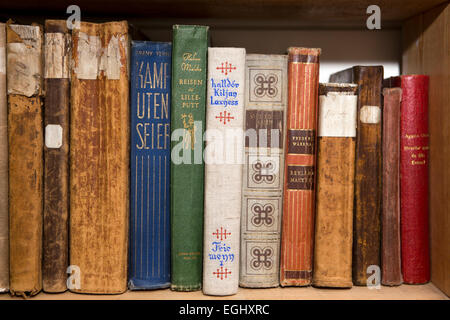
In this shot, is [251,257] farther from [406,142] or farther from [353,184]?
[406,142]

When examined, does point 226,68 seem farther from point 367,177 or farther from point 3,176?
point 3,176

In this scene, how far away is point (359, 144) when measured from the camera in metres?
0.68

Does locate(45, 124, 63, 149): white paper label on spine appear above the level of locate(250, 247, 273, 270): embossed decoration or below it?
above

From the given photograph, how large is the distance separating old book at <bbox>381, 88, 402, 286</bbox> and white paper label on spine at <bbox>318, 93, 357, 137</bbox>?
0.08 m

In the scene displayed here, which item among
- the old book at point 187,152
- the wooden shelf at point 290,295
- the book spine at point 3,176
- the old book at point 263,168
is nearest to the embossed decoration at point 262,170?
the old book at point 263,168

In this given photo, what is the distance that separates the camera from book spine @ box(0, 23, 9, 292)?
0.64m

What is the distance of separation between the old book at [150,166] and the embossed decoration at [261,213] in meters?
0.16

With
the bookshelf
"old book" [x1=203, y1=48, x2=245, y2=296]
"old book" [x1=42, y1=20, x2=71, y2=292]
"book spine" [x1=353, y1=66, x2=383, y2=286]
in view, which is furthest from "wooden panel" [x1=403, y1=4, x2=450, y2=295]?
"old book" [x1=42, y1=20, x2=71, y2=292]

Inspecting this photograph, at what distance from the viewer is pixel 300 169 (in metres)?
0.68

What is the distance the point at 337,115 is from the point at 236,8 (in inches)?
11.9

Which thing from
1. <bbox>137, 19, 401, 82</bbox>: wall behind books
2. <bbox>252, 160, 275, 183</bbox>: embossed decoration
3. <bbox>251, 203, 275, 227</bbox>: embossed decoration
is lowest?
<bbox>251, 203, 275, 227</bbox>: embossed decoration

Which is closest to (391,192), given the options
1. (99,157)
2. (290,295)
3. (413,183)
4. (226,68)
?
(413,183)

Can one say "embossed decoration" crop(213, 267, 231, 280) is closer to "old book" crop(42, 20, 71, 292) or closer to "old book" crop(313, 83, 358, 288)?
"old book" crop(313, 83, 358, 288)
